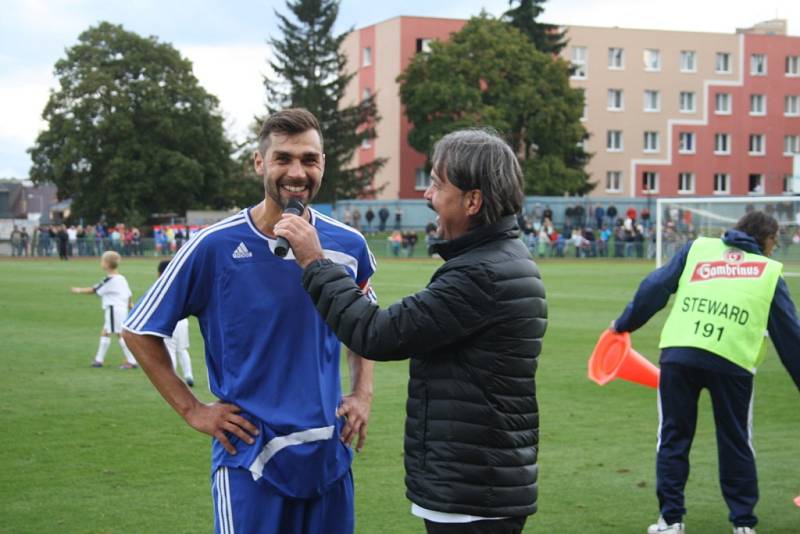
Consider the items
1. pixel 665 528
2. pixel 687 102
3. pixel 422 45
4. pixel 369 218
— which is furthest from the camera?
pixel 687 102

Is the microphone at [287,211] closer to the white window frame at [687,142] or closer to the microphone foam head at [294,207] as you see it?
the microphone foam head at [294,207]

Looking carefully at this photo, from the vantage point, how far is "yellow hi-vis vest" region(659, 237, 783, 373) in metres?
6.82

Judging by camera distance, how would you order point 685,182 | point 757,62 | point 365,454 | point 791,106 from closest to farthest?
point 365,454, point 685,182, point 757,62, point 791,106

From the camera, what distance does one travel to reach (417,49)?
79.0m

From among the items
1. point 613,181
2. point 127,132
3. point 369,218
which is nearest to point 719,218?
point 369,218

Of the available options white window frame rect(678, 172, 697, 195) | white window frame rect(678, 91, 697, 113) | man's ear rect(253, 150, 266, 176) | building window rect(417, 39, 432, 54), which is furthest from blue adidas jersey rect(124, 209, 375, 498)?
white window frame rect(678, 91, 697, 113)

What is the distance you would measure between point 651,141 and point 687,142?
278 centimetres

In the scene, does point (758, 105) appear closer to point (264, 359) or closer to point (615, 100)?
point (615, 100)

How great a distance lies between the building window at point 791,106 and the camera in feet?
286

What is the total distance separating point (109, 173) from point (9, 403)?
60295 mm

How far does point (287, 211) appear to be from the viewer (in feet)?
13.0

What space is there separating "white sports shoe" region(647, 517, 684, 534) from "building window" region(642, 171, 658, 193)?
78887 mm

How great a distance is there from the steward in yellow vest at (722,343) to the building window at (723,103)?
8265 cm

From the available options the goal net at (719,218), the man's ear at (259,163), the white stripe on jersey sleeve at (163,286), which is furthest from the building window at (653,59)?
the white stripe on jersey sleeve at (163,286)
